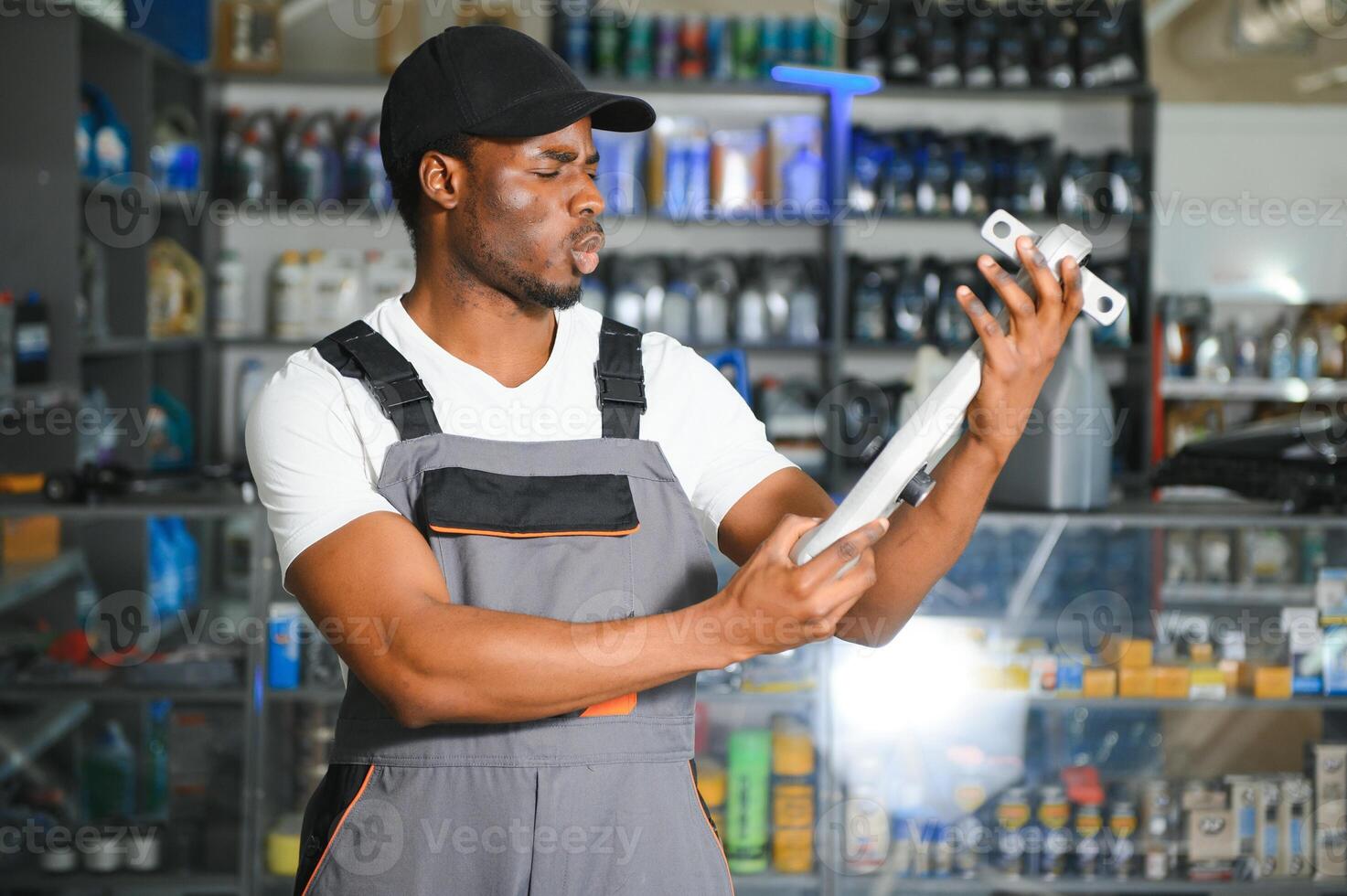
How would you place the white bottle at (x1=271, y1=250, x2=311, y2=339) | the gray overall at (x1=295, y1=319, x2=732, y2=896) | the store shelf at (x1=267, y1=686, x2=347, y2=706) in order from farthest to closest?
the white bottle at (x1=271, y1=250, x2=311, y2=339), the store shelf at (x1=267, y1=686, x2=347, y2=706), the gray overall at (x1=295, y1=319, x2=732, y2=896)

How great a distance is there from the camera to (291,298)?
4.92 meters

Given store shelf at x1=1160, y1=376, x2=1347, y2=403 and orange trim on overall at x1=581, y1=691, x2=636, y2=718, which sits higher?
orange trim on overall at x1=581, y1=691, x2=636, y2=718

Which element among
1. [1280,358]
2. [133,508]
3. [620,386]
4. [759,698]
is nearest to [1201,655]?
[759,698]

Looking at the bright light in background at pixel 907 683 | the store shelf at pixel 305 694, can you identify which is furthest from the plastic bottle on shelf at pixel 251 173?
the bright light in background at pixel 907 683

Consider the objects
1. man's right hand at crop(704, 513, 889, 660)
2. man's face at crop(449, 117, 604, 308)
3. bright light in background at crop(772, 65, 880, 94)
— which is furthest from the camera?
bright light in background at crop(772, 65, 880, 94)

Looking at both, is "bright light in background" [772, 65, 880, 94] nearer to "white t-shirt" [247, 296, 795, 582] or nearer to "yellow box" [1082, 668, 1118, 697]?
"yellow box" [1082, 668, 1118, 697]

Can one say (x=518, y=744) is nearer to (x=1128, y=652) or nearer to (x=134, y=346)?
(x=1128, y=652)

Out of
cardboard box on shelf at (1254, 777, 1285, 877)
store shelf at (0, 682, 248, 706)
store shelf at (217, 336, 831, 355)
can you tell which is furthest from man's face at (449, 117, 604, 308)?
store shelf at (217, 336, 831, 355)

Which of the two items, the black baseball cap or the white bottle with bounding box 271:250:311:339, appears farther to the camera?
the white bottle with bounding box 271:250:311:339

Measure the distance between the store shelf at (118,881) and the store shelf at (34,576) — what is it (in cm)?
56

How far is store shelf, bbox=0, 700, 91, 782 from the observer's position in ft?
8.80

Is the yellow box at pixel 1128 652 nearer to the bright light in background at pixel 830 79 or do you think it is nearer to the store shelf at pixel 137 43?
the bright light in background at pixel 830 79

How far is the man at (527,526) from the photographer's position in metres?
1.18

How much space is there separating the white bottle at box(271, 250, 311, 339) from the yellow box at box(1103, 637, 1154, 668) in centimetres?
330
